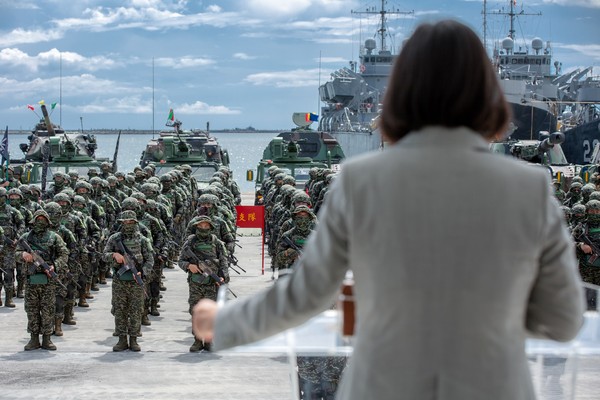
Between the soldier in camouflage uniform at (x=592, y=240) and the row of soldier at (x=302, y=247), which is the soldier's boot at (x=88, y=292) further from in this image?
the soldier in camouflage uniform at (x=592, y=240)

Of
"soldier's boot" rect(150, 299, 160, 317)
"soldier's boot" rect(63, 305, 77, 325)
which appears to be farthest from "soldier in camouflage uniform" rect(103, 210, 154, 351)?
"soldier's boot" rect(150, 299, 160, 317)

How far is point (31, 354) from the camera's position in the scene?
439 inches

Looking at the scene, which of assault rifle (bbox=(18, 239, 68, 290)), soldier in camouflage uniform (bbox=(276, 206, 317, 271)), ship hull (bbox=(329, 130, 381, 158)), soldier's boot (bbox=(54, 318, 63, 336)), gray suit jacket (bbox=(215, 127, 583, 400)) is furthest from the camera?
ship hull (bbox=(329, 130, 381, 158))

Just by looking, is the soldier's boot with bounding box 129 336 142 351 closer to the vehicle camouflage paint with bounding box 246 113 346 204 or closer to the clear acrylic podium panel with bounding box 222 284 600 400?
the clear acrylic podium panel with bounding box 222 284 600 400

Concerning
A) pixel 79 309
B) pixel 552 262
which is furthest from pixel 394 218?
pixel 79 309

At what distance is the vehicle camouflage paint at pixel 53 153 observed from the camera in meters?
23.3

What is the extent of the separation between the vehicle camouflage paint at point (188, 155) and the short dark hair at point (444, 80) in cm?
2136

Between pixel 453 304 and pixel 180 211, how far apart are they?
55.6 feet

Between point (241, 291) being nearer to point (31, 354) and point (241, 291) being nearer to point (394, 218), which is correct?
point (31, 354)

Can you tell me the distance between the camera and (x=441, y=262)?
194 centimetres

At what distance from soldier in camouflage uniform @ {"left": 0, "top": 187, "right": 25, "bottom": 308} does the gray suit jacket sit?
13.1m

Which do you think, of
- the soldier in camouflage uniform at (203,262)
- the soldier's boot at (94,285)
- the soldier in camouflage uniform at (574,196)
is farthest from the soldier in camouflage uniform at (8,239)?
the soldier in camouflage uniform at (574,196)

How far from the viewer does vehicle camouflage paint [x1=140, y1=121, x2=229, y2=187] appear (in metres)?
24.9

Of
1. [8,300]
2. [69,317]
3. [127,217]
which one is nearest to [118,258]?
[127,217]
